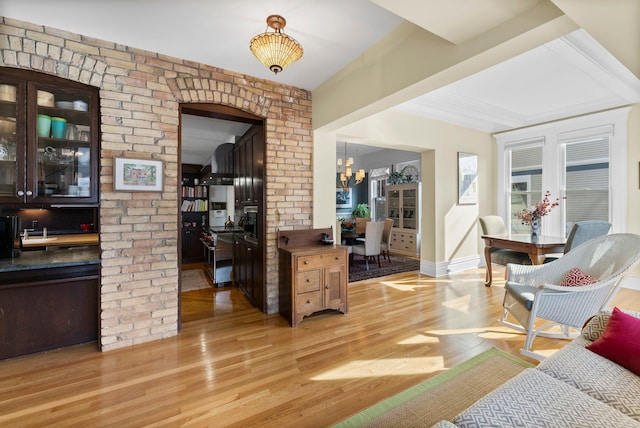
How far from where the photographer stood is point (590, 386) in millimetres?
1315

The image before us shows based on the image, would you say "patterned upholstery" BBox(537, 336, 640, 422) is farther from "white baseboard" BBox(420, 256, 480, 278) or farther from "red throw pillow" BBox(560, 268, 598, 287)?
"white baseboard" BBox(420, 256, 480, 278)

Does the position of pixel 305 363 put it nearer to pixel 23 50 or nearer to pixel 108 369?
pixel 108 369

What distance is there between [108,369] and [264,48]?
2.69 m

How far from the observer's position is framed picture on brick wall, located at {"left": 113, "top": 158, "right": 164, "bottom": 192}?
2.55 m

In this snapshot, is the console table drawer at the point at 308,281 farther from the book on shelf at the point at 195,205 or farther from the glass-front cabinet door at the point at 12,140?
the book on shelf at the point at 195,205

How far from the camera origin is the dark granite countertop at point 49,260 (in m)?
2.30

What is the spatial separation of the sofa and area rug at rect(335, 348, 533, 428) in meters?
0.58

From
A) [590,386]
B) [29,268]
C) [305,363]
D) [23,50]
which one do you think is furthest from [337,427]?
[23,50]

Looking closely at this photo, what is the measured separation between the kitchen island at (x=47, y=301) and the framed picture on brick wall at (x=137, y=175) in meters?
0.72

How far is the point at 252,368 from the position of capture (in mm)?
2236

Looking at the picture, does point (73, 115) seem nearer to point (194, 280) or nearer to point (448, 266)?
point (194, 280)

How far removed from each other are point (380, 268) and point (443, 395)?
146 inches

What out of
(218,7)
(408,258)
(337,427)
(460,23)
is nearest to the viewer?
(337,427)

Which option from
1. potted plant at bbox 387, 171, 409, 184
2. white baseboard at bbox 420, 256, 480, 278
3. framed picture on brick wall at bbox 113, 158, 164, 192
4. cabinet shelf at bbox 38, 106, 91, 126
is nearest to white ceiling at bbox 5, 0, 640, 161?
cabinet shelf at bbox 38, 106, 91, 126
